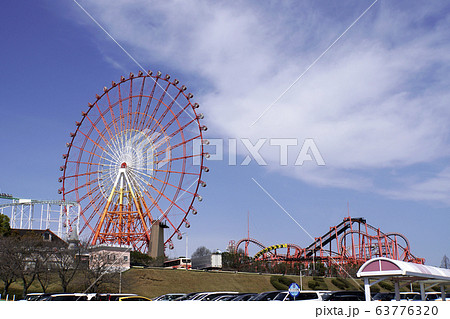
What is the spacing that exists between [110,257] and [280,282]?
22455mm

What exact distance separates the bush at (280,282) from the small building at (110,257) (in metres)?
18.3

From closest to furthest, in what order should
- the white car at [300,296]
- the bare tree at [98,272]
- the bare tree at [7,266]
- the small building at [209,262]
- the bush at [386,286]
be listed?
the white car at [300,296] < the bare tree at [7,266] < the bare tree at [98,272] < the small building at [209,262] < the bush at [386,286]

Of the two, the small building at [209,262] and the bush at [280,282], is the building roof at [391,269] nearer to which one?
the bush at [280,282]

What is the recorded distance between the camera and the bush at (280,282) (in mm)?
56125

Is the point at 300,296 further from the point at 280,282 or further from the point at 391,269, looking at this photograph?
the point at 280,282

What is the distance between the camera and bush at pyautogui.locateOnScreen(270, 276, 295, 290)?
56.1 meters

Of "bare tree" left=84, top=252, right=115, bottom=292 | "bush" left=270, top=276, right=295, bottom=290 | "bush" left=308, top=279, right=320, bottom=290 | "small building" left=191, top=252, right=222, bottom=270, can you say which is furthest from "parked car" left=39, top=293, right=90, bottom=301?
"bush" left=308, top=279, right=320, bottom=290

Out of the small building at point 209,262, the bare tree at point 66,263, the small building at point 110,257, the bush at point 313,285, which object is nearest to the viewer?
the bare tree at point 66,263

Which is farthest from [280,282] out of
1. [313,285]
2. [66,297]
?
[66,297]

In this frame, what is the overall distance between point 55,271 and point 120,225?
52.5 feet

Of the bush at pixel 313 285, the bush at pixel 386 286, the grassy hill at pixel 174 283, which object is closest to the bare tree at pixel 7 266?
the grassy hill at pixel 174 283

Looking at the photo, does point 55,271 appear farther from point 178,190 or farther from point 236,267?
point 236,267

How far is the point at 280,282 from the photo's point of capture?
58.0 metres

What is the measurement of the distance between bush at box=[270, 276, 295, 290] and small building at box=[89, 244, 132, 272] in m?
18.3
